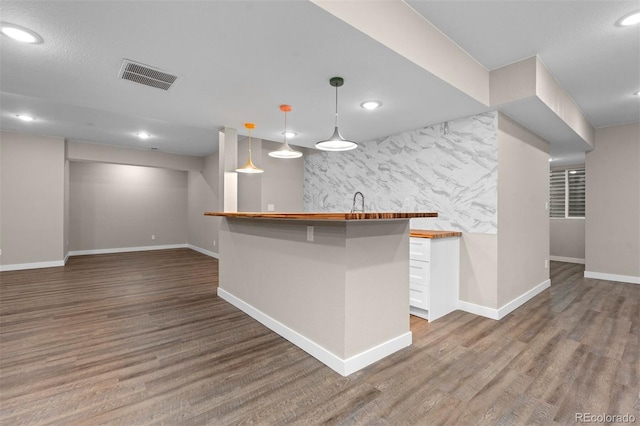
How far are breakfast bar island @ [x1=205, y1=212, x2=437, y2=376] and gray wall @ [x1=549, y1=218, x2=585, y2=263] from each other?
6644mm

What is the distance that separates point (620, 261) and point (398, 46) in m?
5.88

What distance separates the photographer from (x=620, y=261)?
517cm

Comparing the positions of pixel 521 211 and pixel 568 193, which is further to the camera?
pixel 568 193

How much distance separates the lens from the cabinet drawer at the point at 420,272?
3.37 m

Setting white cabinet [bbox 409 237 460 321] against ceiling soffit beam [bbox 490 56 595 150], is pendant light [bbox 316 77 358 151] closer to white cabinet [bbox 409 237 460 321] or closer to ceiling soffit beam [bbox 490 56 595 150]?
white cabinet [bbox 409 237 460 321]

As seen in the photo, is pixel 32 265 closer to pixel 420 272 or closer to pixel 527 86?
pixel 420 272

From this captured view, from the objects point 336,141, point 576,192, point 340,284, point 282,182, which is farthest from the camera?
point 576,192

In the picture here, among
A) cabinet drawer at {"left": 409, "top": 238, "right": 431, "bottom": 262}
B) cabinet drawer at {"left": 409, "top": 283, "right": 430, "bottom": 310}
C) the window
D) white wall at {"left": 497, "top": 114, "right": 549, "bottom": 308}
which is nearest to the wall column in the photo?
cabinet drawer at {"left": 409, "top": 238, "right": 431, "bottom": 262}

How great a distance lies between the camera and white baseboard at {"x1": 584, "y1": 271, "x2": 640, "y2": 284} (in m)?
5.03

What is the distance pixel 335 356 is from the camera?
2305 mm

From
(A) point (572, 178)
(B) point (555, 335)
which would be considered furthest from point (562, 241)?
(B) point (555, 335)

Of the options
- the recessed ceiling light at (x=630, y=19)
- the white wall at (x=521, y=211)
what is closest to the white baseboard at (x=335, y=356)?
the white wall at (x=521, y=211)

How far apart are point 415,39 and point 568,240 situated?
7210 millimetres

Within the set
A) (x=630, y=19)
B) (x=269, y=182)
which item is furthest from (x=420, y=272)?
(x=269, y=182)
